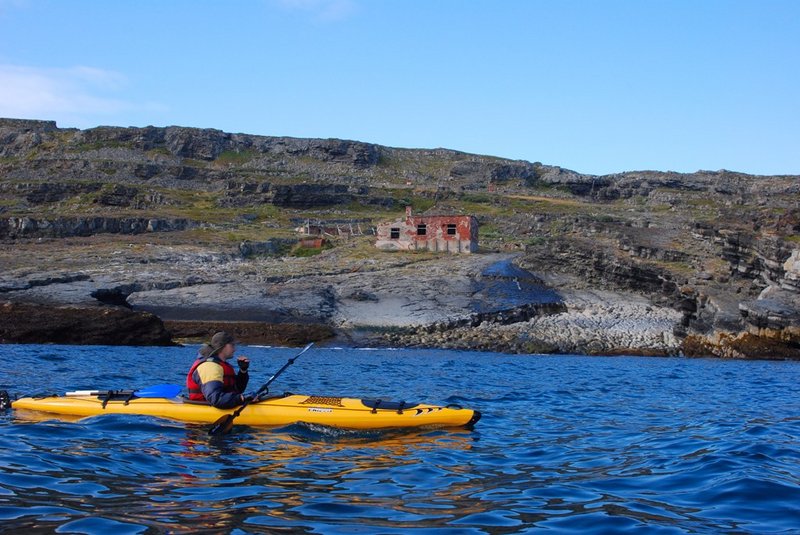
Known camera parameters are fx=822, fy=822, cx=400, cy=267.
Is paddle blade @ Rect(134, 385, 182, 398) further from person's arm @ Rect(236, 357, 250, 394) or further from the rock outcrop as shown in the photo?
the rock outcrop

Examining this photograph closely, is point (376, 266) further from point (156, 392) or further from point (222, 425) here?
point (222, 425)

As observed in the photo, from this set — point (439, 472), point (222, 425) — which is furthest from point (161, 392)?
point (439, 472)

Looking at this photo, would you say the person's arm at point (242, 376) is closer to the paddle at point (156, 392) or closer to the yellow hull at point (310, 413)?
the yellow hull at point (310, 413)

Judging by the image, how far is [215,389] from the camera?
1235 centimetres

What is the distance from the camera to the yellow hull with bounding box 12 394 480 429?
12.1 metres

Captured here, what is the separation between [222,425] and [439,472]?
152 inches

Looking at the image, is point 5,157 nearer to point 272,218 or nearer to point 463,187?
point 272,218

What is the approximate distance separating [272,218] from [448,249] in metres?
25.8

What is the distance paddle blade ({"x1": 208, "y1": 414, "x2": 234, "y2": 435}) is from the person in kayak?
0.33 metres

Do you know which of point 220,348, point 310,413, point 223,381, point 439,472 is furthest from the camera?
point 223,381

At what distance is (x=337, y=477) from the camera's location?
29.6 ft

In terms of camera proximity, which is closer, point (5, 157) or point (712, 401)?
point (712, 401)

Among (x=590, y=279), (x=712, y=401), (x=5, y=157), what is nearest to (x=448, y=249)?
(x=590, y=279)

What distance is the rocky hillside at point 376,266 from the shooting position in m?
39.2
